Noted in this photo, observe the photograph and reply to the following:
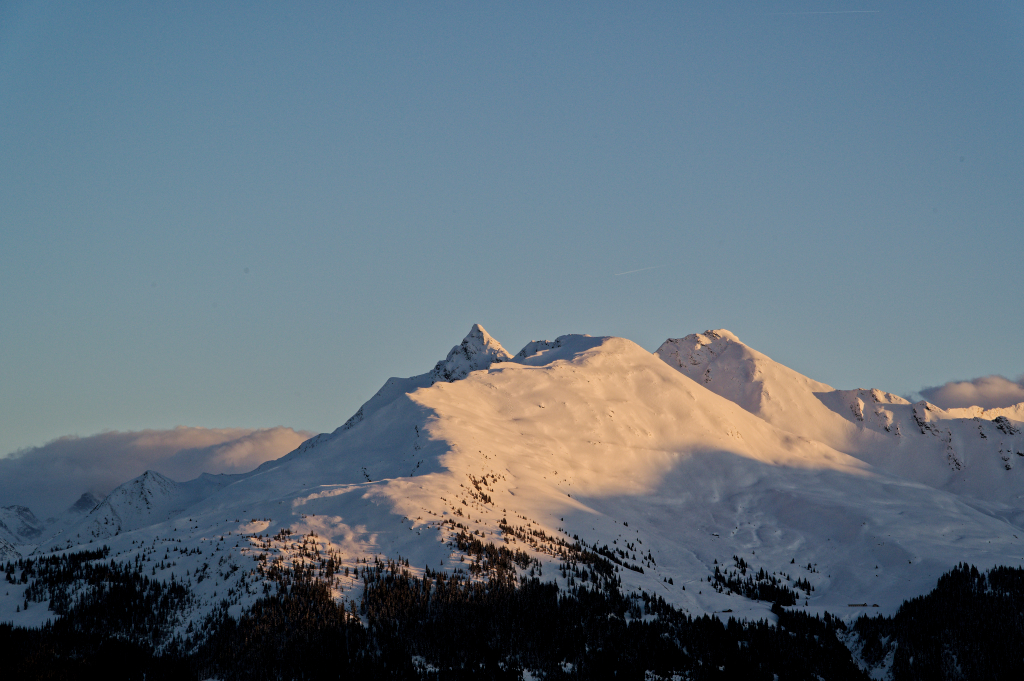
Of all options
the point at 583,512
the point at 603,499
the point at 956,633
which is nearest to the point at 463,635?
the point at 956,633

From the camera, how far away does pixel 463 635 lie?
47.4m

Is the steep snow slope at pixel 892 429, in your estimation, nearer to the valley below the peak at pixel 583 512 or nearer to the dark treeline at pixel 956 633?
the valley below the peak at pixel 583 512

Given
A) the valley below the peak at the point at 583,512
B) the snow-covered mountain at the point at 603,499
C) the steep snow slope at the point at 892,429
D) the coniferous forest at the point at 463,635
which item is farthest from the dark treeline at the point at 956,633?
the steep snow slope at the point at 892,429

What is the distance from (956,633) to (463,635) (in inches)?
1251

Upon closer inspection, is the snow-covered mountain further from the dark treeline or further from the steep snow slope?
the dark treeline

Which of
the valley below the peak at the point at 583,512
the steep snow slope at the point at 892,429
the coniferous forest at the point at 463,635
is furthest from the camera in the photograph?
the steep snow slope at the point at 892,429

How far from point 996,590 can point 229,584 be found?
5364cm

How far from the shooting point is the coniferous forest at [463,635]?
141ft

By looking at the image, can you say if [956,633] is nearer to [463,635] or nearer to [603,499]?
[463,635]

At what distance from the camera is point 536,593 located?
5278 cm

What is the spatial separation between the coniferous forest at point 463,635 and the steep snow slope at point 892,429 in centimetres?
Result: 11309

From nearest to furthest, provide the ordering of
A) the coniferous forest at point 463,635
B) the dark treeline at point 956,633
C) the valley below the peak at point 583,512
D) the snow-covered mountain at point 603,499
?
1. the coniferous forest at point 463,635
2. the dark treeline at point 956,633
3. the valley below the peak at point 583,512
4. the snow-covered mountain at point 603,499

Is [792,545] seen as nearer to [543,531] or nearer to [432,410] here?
[543,531]

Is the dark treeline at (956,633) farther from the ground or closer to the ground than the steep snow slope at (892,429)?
closer to the ground
